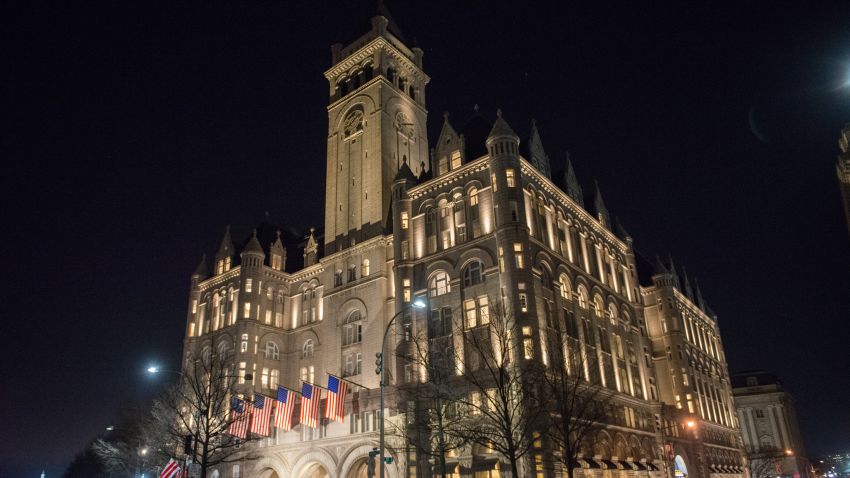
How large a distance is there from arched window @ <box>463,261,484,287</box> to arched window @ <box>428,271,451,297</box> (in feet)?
5.71

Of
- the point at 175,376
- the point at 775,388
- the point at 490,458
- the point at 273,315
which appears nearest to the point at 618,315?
the point at 490,458

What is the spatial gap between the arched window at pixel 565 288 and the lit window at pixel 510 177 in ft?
33.0

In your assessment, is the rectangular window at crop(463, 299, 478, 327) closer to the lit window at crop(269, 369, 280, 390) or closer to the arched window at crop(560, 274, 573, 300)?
the arched window at crop(560, 274, 573, 300)

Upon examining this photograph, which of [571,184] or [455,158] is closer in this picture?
[455,158]

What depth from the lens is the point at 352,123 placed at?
75.2 meters

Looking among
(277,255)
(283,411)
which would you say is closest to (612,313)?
(283,411)

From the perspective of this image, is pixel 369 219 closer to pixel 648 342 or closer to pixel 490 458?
pixel 490 458

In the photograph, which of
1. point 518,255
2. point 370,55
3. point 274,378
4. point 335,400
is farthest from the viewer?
point 370,55

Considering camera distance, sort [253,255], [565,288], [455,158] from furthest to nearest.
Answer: [253,255] < [455,158] < [565,288]

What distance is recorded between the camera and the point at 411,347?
173ft

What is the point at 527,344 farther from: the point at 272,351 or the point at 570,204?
the point at 272,351

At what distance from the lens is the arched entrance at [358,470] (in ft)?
184

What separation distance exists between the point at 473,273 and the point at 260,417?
2146 cm

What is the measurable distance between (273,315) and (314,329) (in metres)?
6.34
